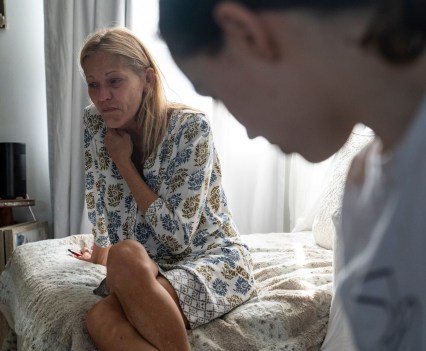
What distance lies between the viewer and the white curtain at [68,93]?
2.23 metres

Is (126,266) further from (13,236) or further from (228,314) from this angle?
(13,236)

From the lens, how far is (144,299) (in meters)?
0.99

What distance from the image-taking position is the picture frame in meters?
1.99

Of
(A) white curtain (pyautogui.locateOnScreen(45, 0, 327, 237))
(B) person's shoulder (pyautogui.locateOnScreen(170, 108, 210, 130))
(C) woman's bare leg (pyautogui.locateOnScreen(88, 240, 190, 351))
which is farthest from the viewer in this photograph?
(A) white curtain (pyautogui.locateOnScreen(45, 0, 327, 237))

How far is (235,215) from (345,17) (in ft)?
6.79

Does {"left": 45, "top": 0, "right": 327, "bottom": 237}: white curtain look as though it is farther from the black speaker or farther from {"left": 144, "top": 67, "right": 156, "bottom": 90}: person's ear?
{"left": 144, "top": 67, "right": 156, "bottom": 90}: person's ear

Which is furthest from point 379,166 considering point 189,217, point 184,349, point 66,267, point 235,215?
point 235,215

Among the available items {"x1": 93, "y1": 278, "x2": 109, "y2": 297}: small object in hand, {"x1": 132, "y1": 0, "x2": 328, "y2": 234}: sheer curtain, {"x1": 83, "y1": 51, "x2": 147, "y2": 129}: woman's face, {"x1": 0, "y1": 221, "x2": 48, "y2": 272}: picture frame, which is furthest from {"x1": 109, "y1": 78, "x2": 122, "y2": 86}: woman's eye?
{"x1": 0, "y1": 221, "x2": 48, "y2": 272}: picture frame

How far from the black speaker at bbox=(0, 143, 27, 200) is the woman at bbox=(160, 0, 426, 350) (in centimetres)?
194

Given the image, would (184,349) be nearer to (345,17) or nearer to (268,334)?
(268,334)

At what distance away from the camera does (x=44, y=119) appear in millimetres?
2393

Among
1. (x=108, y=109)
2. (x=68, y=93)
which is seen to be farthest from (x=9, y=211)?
(x=108, y=109)

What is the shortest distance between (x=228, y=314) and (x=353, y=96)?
34.7 inches

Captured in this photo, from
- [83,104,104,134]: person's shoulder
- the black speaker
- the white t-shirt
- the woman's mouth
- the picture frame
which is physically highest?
the woman's mouth
